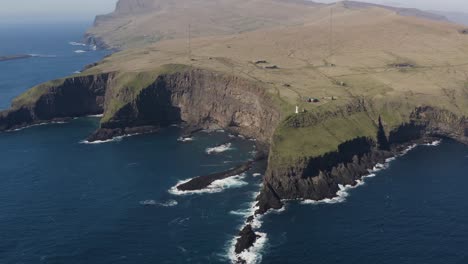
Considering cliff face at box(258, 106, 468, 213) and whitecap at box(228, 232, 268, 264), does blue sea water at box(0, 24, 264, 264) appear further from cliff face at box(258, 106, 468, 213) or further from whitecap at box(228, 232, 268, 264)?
cliff face at box(258, 106, 468, 213)

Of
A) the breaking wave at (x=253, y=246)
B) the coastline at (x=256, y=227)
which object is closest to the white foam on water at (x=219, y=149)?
the coastline at (x=256, y=227)

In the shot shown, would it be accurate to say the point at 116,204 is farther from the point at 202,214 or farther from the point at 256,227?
the point at 256,227

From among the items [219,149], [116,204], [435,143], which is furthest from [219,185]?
[435,143]

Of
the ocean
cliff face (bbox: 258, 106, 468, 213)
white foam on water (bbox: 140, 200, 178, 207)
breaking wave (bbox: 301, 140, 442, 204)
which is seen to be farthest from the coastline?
white foam on water (bbox: 140, 200, 178, 207)

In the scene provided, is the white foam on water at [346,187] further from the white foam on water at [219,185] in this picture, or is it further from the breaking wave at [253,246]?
the white foam on water at [219,185]

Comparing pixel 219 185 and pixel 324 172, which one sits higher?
pixel 324 172

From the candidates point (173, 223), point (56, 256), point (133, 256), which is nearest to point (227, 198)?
point (173, 223)

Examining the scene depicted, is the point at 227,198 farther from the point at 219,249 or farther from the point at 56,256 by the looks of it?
the point at 56,256
